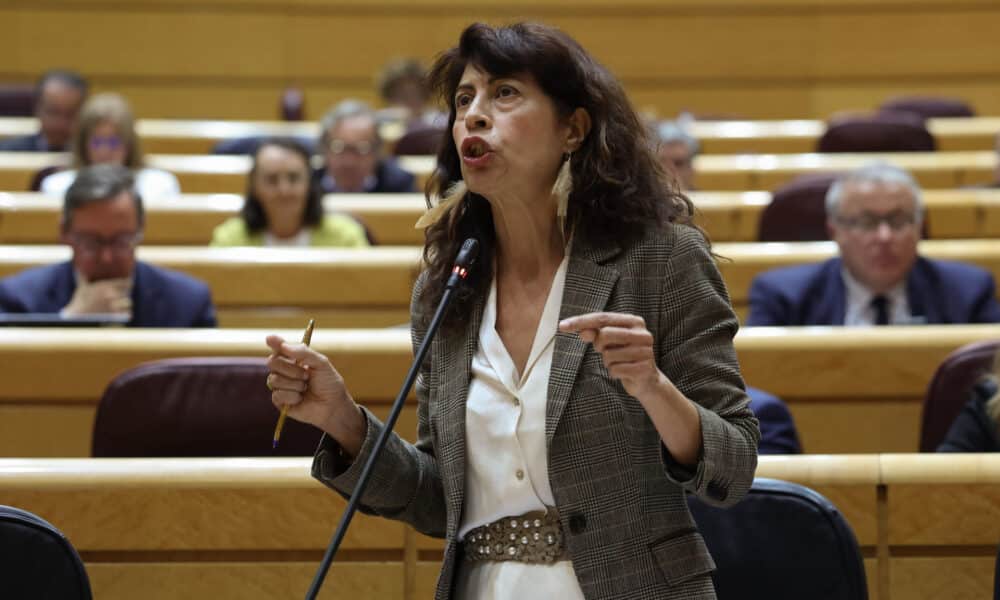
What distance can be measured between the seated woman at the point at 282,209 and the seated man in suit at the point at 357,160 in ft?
1.68

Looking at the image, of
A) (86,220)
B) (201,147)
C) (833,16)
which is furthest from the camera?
(833,16)

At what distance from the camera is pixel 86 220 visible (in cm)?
205

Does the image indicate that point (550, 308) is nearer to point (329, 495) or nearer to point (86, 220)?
point (329, 495)

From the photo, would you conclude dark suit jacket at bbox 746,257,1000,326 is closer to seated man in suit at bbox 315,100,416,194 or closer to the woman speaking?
the woman speaking

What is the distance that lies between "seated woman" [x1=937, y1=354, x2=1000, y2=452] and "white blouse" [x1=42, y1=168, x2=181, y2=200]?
2044 mm

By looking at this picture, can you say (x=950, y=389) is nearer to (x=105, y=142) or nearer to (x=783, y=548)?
(x=783, y=548)

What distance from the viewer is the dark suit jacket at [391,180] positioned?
3156 mm

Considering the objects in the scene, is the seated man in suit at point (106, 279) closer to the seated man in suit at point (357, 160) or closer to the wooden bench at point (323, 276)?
the wooden bench at point (323, 276)

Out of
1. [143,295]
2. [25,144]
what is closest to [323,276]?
[143,295]

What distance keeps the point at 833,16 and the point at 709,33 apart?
1.54 ft

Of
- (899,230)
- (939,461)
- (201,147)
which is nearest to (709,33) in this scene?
(201,147)

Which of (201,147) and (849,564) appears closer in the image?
(849,564)

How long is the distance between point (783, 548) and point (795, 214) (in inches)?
64.3

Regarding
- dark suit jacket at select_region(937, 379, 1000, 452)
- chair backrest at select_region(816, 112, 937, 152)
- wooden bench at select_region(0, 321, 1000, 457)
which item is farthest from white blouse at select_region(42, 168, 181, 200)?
dark suit jacket at select_region(937, 379, 1000, 452)
